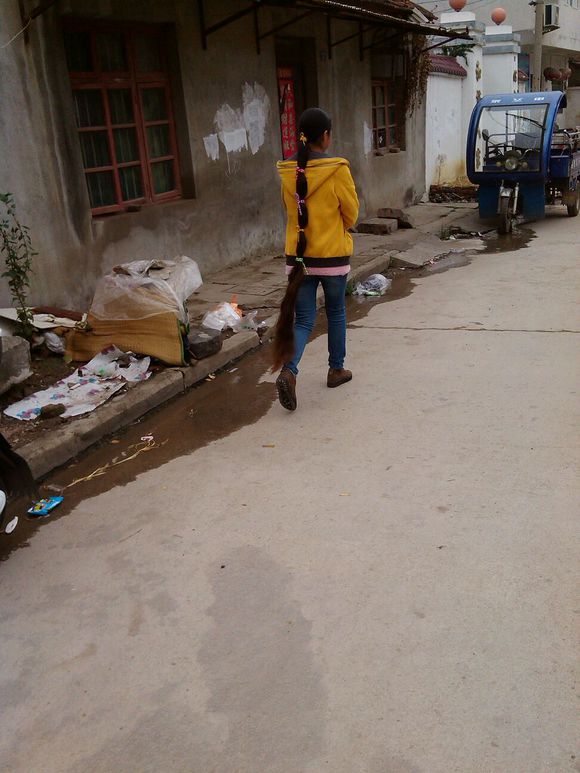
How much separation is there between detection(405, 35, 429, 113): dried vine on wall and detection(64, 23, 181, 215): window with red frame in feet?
22.7

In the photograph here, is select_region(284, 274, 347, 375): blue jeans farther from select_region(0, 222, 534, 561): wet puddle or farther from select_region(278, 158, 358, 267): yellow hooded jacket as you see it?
select_region(0, 222, 534, 561): wet puddle

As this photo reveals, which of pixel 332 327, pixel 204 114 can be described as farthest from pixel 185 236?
pixel 332 327

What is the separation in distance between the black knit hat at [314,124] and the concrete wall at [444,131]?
37.0 ft

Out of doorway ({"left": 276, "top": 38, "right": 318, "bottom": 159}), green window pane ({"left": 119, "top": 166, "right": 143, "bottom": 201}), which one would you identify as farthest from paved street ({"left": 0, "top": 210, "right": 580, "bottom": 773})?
doorway ({"left": 276, "top": 38, "right": 318, "bottom": 159})

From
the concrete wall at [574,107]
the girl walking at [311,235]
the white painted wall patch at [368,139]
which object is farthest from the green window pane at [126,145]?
the concrete wall at [574,107]

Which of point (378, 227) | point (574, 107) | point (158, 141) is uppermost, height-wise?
point (574, 107)

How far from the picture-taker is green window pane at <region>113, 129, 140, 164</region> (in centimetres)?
717

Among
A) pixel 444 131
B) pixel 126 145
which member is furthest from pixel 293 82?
pixel 444 131

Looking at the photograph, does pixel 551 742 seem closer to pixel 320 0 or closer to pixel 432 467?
pixel 432 467

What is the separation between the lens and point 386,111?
1303 centimetres

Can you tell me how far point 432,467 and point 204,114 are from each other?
19.0 feet

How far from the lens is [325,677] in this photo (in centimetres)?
238

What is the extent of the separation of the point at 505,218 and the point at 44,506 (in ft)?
29.4

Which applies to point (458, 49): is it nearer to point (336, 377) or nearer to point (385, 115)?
point (385, 115)
